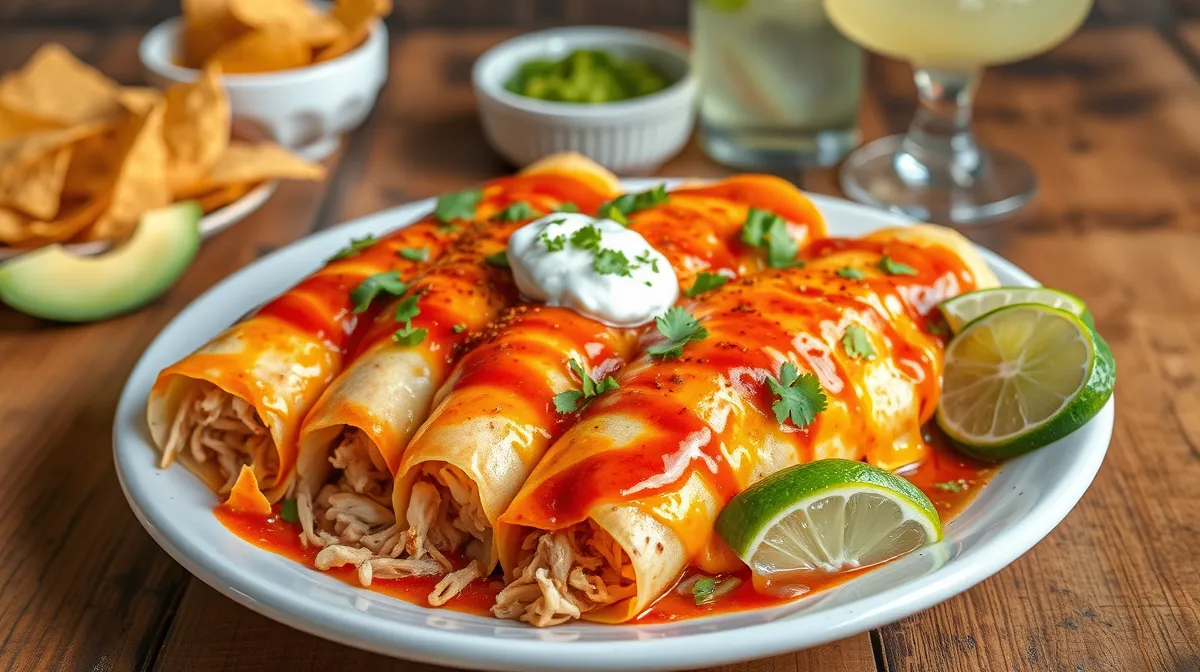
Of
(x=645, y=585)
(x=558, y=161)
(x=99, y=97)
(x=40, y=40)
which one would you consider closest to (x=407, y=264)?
(x=558, y=161)

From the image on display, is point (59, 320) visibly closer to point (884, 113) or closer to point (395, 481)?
point (395, 481)

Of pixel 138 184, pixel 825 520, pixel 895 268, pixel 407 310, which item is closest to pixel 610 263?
pixel 407 310

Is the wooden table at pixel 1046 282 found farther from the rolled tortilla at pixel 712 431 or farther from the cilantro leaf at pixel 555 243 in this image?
the cilantro leaf at pixel 555 243

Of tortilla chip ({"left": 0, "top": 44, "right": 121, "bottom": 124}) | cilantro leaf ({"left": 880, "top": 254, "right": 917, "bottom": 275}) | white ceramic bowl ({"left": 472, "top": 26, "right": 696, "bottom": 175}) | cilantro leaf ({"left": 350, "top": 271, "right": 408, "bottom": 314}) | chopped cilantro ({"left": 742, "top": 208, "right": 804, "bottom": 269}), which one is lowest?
white ceramic bowl ({"left": 472, "top": 26, "right": 696, "bottom": 175})

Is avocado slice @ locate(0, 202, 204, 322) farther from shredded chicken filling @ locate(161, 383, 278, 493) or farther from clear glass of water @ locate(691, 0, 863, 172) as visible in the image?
clear glass of water @ locate(691, 0, 863, 172)

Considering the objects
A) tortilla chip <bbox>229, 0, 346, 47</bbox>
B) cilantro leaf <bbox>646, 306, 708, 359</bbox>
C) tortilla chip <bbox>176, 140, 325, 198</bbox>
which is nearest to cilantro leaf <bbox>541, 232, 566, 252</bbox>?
cilantro leaf <bbox>646, 306, 708, 359</bbox>

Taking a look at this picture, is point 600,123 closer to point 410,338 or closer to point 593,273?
point 593,273

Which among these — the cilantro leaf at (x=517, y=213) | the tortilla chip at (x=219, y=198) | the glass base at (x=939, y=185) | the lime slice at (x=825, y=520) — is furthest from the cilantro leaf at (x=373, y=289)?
the glass base at (x=939, y=185)
